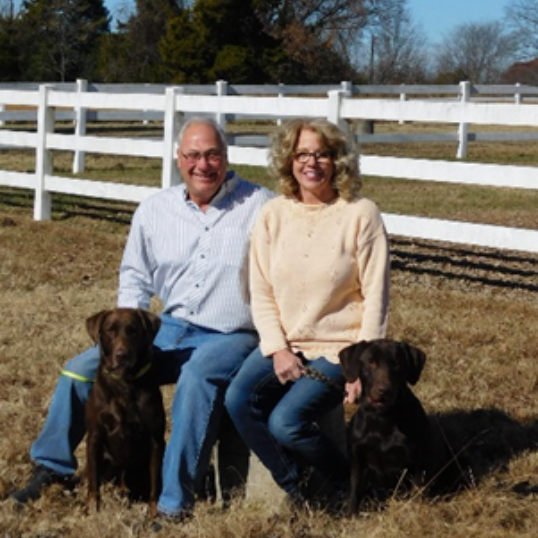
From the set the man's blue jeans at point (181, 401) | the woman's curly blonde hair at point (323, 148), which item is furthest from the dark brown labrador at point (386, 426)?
the woman's curly blonde hair at point (323, 148)

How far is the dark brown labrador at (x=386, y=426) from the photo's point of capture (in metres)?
4.32

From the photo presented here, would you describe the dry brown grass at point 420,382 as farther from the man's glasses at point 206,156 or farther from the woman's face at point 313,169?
the man's glasses at point 206,156

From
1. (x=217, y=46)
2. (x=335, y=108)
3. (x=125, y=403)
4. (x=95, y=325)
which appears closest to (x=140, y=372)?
(x=125, y=403)

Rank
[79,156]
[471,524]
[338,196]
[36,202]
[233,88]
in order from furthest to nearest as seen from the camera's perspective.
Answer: [233,88], [79,156], [36,202], [338,196], [471,524]

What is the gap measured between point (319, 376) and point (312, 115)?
585 cm

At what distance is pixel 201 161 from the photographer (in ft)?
15.8

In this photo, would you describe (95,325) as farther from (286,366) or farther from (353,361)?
(353,361)

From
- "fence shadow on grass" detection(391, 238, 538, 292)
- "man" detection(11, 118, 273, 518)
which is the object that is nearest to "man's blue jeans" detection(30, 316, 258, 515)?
"man" detection(11, 118, 273, 518)

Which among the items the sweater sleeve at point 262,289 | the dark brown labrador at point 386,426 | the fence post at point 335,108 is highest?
the fence post at point 335,108

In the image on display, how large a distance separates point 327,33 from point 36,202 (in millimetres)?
33818

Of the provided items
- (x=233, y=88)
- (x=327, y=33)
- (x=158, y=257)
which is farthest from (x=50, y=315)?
(x=327, y=33)

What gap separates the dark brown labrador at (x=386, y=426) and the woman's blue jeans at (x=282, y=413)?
14cm

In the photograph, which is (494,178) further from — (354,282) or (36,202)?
(36,202)

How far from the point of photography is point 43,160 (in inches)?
496
